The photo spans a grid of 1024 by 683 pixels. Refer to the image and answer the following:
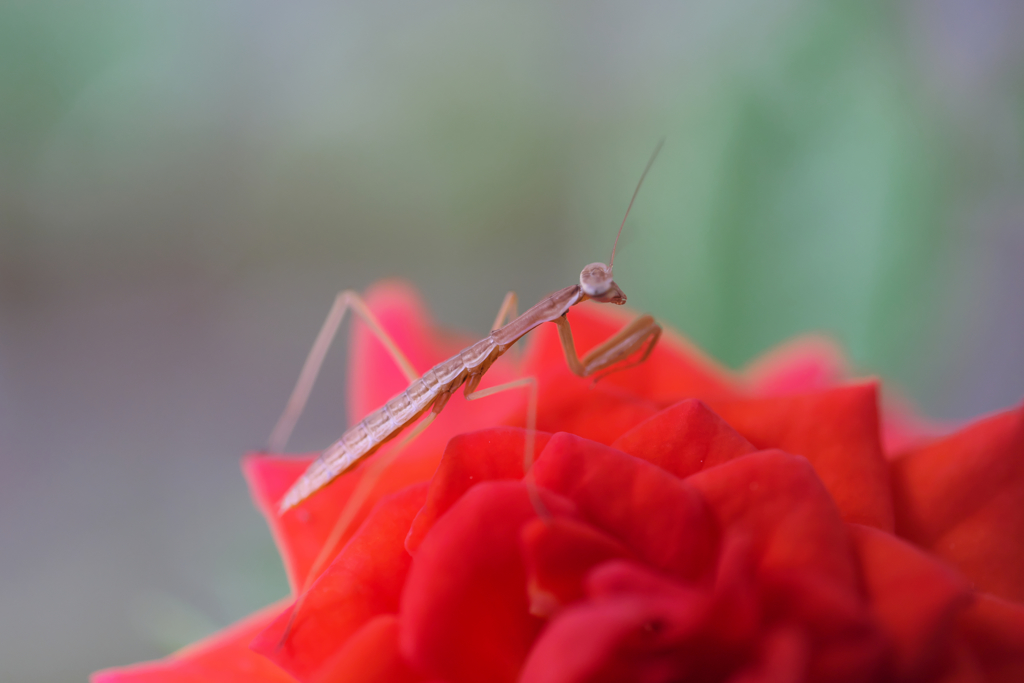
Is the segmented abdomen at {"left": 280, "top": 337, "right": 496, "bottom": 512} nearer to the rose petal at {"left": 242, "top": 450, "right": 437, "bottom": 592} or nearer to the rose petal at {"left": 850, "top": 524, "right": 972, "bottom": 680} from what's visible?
the rose petal at {"left": 242, "top": 450, "right": 437, "bottom": 592}

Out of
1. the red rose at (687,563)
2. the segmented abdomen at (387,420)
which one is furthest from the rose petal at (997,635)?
the segmented abdomen at (387,420)

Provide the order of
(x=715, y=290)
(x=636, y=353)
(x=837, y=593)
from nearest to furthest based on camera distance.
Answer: (x=837, y=593)
(x=636, y=353)
(x=715, y=290)

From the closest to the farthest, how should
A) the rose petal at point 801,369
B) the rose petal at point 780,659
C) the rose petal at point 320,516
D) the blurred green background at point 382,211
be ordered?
the rose petal at point 780,659 < the rose petal at point 320,516 < the rose petal at point 801,369 < the blurred green background at point 382,211

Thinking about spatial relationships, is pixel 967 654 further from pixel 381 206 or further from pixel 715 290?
pixel 381 206

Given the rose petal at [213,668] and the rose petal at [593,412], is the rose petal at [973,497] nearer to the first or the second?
the rose petal at [593,412]

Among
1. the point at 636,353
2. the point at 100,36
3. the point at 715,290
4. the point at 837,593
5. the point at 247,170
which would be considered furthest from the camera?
the point at 247,170

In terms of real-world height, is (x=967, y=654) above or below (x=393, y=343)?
below

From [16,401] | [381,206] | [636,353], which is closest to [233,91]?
[381,206]
